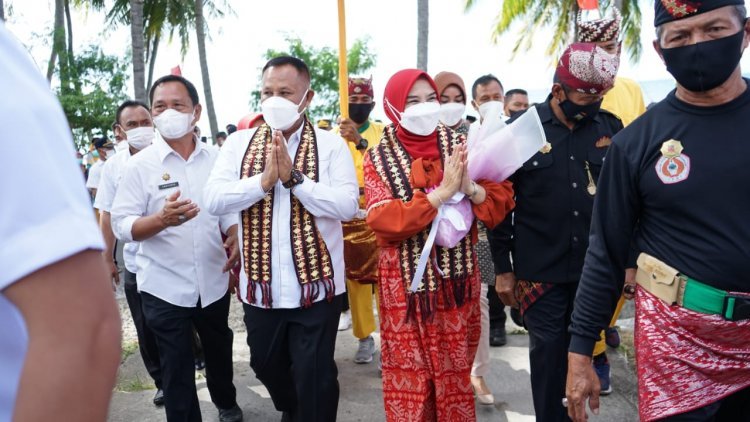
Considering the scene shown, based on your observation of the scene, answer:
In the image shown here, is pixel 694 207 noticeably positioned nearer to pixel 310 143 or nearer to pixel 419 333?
pixel 419 333

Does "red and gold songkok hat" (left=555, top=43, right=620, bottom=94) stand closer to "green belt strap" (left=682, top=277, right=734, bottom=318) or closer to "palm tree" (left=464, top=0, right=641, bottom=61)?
"green belt strap" (left=682, top=277, right=734, bottom=318)

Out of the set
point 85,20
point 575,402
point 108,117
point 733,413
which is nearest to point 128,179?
point 575,402

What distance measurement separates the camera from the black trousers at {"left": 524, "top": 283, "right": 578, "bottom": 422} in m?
3.28

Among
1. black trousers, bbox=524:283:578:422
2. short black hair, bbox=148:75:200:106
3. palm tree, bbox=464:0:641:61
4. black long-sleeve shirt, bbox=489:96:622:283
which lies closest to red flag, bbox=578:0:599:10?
black long-sleeve shirt, bbox=489:96:622:283

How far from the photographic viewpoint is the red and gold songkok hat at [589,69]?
10.2 feet

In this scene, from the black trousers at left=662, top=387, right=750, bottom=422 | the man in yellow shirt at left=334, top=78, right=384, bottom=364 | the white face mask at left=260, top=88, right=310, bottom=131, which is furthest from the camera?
the man in yellow shirt at left=334, top=78, right=384, bottom=364

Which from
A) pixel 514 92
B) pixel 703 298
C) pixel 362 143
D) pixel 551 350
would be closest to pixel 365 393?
pixel 551 350

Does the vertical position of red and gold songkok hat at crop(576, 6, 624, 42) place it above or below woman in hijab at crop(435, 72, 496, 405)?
above

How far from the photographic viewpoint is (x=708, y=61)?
2137 mm

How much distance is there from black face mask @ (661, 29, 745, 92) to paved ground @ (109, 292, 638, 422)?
248 cm

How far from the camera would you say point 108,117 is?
20.2 metres

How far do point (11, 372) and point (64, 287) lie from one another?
224 mm

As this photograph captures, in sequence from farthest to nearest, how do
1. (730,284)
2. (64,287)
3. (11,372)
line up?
(730,284) < (11,372) < (64,287)

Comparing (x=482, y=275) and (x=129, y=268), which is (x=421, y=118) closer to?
(x=482, y=275)
